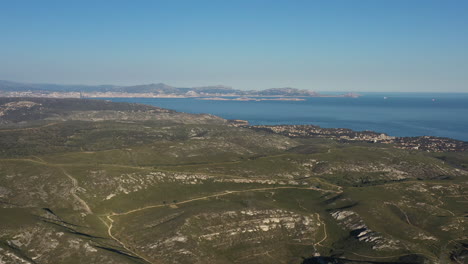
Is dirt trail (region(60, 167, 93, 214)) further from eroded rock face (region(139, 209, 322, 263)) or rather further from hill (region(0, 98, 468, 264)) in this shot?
eroded rock face (region(139, 209, 322, 263))

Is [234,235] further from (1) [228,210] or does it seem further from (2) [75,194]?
(2) [75,194]

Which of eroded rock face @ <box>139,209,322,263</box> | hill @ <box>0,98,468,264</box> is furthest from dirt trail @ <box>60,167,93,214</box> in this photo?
eroded rock face @ <box>139,209,322,263</box>

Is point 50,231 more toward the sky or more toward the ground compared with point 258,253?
more toward the sky

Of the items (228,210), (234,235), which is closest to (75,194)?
(228,210)

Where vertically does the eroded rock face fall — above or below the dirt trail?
below

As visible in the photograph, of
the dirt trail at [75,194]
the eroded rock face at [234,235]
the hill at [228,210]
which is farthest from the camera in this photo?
the dirt trail at [75,194]

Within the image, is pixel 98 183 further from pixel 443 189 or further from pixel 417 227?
pixel 443 189

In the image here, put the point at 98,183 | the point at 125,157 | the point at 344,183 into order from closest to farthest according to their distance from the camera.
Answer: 1. the point at 98,183
2. the point at 344,183
3. the point at 125,157

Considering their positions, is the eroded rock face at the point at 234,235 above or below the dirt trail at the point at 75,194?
below

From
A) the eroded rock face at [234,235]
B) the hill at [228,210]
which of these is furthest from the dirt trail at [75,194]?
the eroded rock face at [234,235]

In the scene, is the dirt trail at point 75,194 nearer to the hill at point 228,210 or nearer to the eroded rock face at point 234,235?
the hill at point 228,210

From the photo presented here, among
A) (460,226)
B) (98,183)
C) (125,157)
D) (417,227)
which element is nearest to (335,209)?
(417,227)
